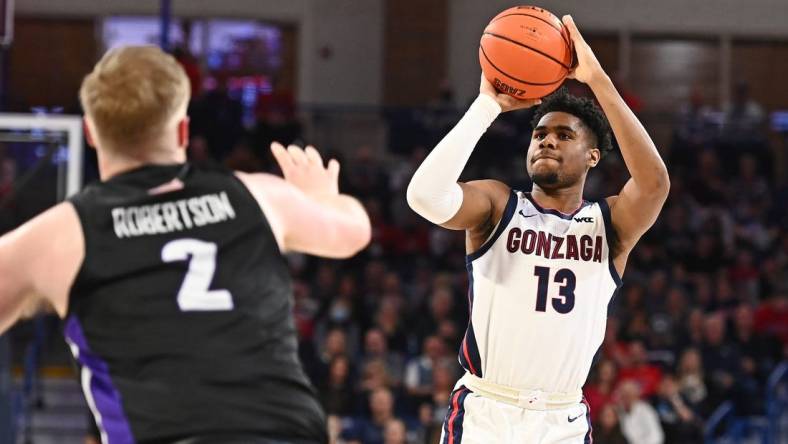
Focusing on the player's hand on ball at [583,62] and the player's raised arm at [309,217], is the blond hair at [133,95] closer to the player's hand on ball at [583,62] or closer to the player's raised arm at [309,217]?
the player's raised arm at [309,217]

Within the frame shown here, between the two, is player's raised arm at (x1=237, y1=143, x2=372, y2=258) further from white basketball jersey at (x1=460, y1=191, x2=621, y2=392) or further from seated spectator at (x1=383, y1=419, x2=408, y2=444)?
seated spectator at (x1=383, y1=419, x2=408, y2=444)

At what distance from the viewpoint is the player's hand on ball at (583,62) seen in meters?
4.97

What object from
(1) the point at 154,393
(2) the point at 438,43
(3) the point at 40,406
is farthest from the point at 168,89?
(2) the point at 438,43

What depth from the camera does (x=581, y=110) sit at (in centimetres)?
536

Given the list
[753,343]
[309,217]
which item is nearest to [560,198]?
[309,217]

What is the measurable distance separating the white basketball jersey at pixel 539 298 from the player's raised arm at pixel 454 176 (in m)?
0.24

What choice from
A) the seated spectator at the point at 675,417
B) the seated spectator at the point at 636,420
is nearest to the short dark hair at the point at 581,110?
the seated spectator at the point at 636,420

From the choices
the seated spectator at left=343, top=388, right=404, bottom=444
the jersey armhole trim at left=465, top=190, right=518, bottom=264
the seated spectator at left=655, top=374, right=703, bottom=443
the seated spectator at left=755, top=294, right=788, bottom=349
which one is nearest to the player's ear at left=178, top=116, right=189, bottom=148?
the jersey armhole trim at left=465, top=190, right=518, bottom=264

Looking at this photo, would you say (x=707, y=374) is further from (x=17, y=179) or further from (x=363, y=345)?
(x=17, y=179)

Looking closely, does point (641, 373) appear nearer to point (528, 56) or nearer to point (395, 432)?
point (395, 432)

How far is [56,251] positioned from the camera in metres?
2.93

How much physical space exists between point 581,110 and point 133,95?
2.84 metres

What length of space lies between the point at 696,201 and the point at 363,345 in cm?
574

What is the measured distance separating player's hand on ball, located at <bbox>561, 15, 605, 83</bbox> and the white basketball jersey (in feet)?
1.99
